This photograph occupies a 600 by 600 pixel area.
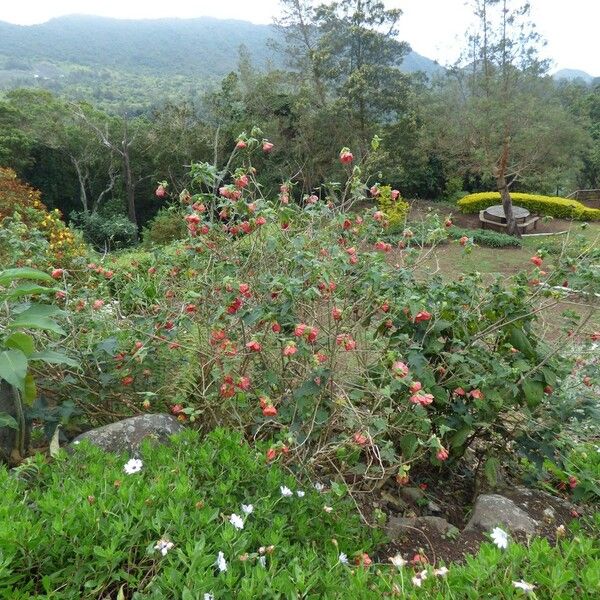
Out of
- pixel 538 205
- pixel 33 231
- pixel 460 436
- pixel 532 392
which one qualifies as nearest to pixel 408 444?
pixel 460 436

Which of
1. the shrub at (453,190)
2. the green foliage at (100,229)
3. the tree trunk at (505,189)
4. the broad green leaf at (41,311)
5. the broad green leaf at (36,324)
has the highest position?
the broad green leaf at (41,311)

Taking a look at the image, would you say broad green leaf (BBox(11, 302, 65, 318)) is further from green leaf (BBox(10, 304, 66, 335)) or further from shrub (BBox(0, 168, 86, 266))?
shrub (BBox(0, 168, 86, 266))

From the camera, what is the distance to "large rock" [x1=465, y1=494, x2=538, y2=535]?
6.78ft

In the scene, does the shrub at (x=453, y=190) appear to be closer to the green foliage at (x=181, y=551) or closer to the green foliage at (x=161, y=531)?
the green foliage at (x=161, y=531)

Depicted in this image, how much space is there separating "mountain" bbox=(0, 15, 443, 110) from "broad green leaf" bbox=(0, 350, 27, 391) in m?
49.1

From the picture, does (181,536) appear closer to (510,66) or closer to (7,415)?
(7,415)

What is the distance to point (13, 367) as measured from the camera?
5.15ft

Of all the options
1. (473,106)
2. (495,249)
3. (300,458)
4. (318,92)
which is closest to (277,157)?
(318,92)

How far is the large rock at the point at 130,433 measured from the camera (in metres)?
1.90

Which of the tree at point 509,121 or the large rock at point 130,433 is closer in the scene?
the large rock at point 130,433

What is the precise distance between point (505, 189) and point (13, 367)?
44.3 ft

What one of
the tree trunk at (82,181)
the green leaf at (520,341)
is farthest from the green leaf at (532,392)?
the tree trunk at (82,181)

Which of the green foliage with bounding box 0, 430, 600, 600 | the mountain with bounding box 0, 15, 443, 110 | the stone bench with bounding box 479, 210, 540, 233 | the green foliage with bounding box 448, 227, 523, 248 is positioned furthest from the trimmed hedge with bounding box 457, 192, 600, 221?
the mountain with bounding box 0, 15, 443, 110

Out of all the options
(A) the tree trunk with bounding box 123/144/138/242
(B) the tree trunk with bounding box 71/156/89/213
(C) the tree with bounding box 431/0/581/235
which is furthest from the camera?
(B) the tree trunk with bounding box 71/156/89/213
